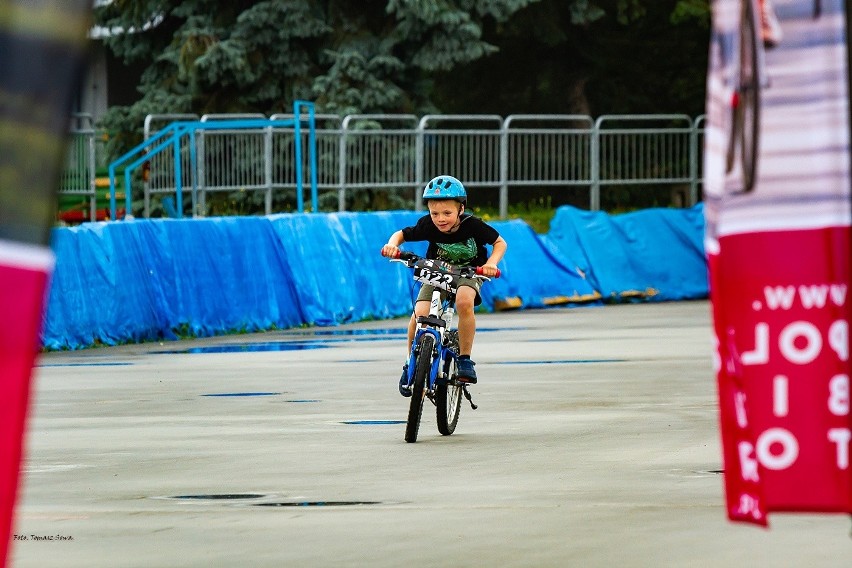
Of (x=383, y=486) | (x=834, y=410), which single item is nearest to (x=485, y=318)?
(x=383, y=486)

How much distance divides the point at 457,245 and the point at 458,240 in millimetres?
58

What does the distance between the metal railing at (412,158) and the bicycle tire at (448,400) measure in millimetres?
16990

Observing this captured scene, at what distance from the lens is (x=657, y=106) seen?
45750mm

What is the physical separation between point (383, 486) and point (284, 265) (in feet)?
50.5

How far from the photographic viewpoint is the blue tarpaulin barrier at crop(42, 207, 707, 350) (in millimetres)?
21703

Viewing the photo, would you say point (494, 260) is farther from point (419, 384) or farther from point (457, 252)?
point (419, 384)

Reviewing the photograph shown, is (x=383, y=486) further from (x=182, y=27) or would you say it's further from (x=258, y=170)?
(x=182, y=27)

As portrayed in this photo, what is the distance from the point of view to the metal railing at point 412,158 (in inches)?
1241

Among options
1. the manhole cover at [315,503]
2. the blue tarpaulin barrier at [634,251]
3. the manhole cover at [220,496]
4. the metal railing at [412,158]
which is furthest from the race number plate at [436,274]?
the blue tarpaulin barrier at [634,251]

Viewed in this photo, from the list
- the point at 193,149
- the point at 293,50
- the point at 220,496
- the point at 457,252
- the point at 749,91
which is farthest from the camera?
the point at 293,50

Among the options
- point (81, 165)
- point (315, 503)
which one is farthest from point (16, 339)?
point (81, 165)

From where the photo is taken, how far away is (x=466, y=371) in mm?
12773

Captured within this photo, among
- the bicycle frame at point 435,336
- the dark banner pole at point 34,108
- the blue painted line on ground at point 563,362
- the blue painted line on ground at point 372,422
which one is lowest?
the blue painted line on ground at point 372,422

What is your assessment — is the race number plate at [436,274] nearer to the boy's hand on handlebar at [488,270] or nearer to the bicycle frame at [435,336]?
the bicycle frame at [435,336]
